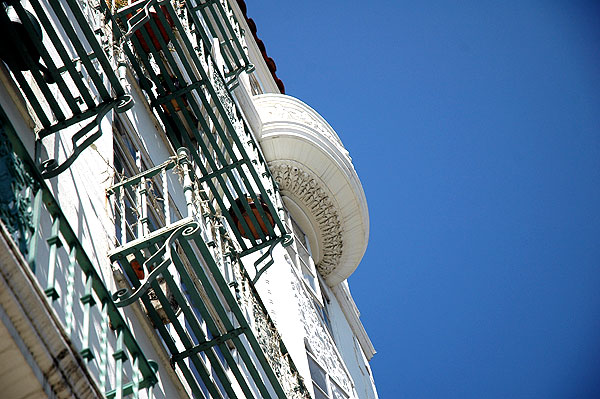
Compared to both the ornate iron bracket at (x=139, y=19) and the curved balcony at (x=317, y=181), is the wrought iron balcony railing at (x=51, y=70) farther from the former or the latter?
the curved balcony at (x=317, y=181)

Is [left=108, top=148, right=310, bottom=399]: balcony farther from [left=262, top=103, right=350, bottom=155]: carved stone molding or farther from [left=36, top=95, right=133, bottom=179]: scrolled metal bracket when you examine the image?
[left=262, top=103, right=350, bottom=155]: carved stone molding

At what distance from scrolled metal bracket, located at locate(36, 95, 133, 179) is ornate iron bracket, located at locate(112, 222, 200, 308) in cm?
90

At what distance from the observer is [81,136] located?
23.6 ft

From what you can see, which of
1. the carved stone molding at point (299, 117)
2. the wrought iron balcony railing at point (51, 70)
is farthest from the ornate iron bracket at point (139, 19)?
the carved stone molding at point (299, 117)

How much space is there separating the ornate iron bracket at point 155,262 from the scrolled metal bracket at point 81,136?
2.95 feet

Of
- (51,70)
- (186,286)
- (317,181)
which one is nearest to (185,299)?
(186,286)

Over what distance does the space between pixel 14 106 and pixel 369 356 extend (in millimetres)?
14687

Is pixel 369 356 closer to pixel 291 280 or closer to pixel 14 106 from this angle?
pixel 291 280

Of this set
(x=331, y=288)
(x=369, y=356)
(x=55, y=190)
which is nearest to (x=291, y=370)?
(x=55, y=190)

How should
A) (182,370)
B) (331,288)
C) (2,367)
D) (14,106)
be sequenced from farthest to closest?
(331,288), (182,370), (14,106), (2,367)

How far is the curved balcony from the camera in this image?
16844mm

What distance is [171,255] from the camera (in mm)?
7121

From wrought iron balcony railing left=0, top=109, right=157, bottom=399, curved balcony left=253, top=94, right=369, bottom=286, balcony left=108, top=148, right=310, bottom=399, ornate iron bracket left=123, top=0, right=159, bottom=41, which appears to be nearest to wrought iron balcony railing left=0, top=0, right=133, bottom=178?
balcony left=108, top=148, right=310, bottom=399

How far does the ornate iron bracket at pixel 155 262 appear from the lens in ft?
21.9
